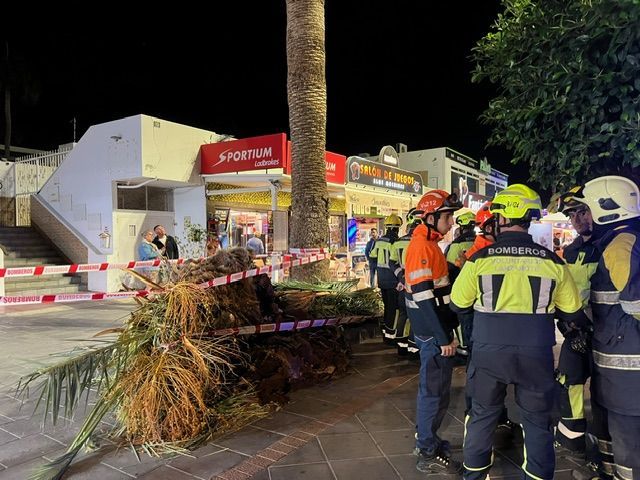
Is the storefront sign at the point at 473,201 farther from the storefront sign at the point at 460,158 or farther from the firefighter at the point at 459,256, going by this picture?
the firefighter at the point at 459,256

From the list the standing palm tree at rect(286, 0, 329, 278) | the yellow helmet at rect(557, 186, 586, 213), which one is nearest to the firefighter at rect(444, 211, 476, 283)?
the yellow helmet at rect(557, 186, 586, 213)

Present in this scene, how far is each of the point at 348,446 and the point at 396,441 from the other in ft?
1.37

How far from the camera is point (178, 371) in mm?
3838

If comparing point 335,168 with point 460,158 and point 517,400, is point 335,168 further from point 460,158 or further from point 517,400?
point 460,158

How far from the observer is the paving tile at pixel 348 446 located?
3687mm

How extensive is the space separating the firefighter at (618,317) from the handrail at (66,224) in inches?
510

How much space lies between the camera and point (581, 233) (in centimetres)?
410

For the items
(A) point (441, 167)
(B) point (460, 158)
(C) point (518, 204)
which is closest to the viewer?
(C) point (518, 204)

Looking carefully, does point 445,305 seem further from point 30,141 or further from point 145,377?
point 30,141

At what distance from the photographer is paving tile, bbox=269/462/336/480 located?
3.35 m

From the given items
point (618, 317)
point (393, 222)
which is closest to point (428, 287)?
point (618, 317)

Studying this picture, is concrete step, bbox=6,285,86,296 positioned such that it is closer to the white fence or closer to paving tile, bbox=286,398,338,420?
the white fence

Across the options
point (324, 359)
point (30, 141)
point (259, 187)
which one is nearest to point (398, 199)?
point (259, 187)

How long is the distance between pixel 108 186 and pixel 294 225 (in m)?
8.15
